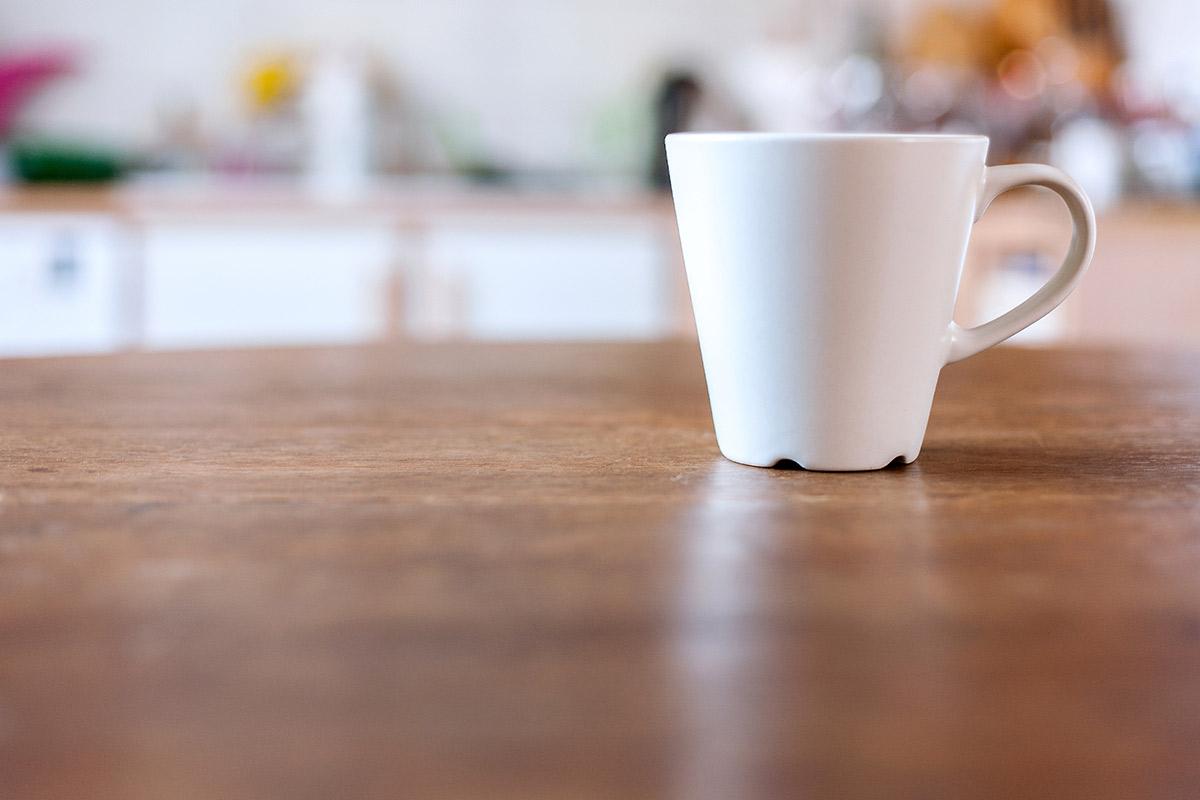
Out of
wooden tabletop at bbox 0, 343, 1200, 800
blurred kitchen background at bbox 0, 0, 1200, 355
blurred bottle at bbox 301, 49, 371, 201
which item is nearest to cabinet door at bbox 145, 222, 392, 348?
blurred kitchen background at bbox 0, 0, 1200, 355

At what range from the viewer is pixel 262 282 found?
2299 millimetres

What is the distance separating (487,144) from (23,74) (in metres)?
1.06

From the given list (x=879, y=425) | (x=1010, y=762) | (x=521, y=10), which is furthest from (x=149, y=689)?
(x=521, y=10)

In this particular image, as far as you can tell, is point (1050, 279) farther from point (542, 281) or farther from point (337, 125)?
point (337, 125)

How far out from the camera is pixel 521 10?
295 centimetres

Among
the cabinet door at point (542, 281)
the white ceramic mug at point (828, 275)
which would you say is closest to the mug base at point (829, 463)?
the white ceramic mug at point (828, 275)

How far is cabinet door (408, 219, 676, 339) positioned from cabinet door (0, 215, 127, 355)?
1.83ft

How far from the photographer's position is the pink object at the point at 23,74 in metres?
2.77

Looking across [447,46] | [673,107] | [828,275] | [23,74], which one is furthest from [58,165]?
[828,275]

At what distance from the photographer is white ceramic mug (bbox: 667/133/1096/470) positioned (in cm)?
42

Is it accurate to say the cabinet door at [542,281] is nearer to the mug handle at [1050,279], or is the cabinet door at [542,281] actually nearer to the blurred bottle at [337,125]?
the blurred bottle at [337,125]

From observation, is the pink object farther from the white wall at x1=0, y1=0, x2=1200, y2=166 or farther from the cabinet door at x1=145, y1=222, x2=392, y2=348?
the cabinet door at x1=145, y1=222, x2=392, y2=348

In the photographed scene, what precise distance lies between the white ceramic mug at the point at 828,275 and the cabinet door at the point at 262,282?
1901mm

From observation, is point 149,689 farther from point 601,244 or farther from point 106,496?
point 601,244
